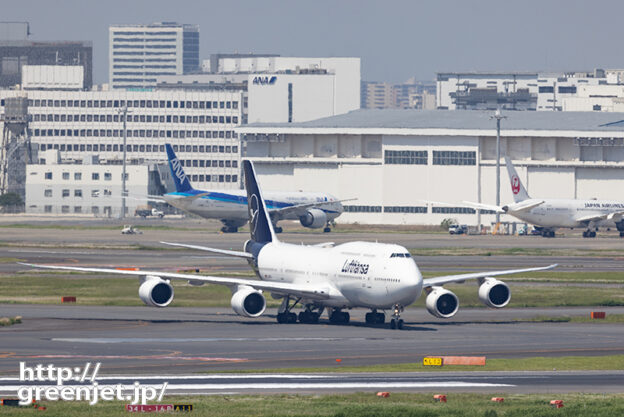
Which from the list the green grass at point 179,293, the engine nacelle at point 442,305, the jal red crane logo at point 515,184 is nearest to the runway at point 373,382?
the engine nacelle at point 442,305

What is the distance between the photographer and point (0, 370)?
41875 mm

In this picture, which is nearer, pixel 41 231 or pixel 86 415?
pixel 86 415

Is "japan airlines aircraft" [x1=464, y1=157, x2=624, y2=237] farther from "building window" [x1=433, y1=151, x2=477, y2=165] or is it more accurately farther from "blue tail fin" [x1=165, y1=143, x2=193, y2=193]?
"blue tail fin" [x1=165, y1=143, x2=193, y2=193]

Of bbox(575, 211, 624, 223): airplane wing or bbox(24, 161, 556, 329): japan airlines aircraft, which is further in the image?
bbox(575, 211, 624, 223): airplane wing

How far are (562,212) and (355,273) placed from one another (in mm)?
103816

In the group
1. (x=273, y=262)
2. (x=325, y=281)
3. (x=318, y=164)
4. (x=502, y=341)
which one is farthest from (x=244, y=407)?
(x=318, y=164)

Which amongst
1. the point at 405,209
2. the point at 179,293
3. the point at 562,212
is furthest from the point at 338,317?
the point at 405,209

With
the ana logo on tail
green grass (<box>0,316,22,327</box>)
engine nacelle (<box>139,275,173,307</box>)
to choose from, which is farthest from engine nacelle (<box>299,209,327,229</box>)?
green grass (<box>0,316,22,327</box>)

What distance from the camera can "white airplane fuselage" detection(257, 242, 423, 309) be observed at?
5606 cm

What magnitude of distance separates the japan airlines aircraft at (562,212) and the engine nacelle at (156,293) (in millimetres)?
101458

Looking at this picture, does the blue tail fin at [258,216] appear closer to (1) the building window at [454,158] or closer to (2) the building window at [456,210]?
(2) the building window at [456,210]

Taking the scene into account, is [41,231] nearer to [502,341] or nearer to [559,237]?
[559,237]

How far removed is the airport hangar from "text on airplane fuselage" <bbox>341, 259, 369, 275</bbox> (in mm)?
122155

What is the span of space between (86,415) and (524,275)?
66.0 m
